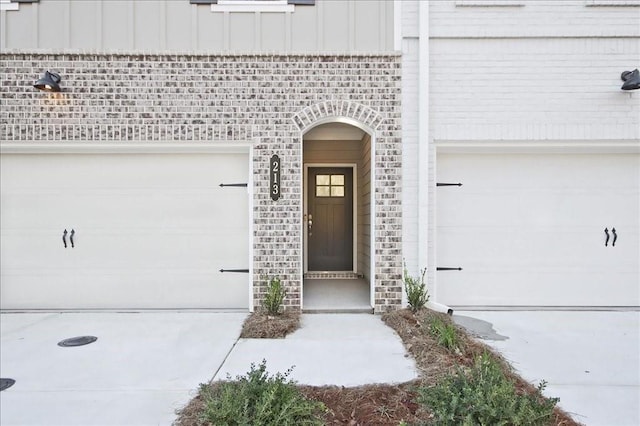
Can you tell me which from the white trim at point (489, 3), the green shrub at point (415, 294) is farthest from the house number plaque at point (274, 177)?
the white trim at point (489, 3)

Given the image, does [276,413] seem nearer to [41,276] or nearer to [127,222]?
[127,222]

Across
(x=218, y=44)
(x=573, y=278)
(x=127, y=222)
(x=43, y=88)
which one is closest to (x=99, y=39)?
(x=43, y=88)

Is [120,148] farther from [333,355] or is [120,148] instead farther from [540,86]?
[540,86]

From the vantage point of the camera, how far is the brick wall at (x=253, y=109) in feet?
14.4

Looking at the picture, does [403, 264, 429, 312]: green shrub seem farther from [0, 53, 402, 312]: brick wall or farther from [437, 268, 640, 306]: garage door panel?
[437, 268, 640, 306]: garage door panel

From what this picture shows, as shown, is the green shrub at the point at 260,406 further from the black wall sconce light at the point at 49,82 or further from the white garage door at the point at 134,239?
the black wall sconce light at the point at 49,82

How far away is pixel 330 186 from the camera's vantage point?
656cm

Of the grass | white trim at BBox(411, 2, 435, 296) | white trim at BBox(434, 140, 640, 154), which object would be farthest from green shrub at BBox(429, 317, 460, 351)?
white trim at BBox(434, 140, 640, 154)

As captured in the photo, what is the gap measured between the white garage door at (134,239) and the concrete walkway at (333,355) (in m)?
1.33

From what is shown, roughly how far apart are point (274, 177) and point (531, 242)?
11.1 feet

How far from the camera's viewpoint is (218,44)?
4434 mm

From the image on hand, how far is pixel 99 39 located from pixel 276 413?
15.3 ft

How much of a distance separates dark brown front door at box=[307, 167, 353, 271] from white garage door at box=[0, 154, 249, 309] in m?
2.01

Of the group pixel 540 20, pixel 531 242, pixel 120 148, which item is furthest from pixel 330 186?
pixel 540 20
